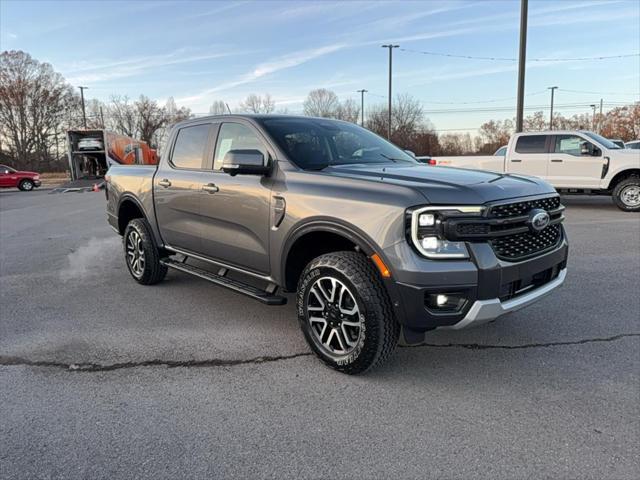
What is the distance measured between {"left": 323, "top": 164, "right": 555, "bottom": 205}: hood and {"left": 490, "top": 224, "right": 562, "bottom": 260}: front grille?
276mm

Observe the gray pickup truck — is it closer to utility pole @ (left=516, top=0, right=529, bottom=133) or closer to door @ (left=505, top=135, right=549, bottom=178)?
door @ (left=505, top=135, right=549, bottom=178)

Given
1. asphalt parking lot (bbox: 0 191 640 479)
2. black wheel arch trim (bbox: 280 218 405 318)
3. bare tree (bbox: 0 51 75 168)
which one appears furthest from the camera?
bare tree (bbox: 0 51 75 168)

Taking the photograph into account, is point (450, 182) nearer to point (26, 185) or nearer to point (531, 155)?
point (531, 155)

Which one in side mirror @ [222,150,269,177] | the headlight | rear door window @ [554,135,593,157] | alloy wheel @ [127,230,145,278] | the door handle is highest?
rear door window @ [554,135,593,157]

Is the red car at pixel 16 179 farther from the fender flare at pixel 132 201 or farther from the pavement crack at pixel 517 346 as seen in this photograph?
the pavement crack at pixel 517 346

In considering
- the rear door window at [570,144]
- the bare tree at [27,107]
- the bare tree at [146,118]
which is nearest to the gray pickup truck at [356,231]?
the rear door window at [570,144]

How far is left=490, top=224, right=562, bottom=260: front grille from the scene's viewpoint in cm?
305

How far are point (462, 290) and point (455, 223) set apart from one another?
413mm

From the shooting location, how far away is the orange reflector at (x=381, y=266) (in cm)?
301

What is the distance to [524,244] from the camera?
3230 mm

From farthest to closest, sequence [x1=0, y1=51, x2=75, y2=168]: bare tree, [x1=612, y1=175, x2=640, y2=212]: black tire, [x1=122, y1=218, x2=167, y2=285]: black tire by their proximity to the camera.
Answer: [x1=0, y1=51, x2=75, y2=168]: bare tree, [x1=612, y1=175, x2=640, y2=212]: black tire, [x1=122, y1=218, x2=167, y2=285]: black tire

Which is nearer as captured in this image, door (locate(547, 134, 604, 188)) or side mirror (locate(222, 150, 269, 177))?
side mirror (locate(222, 150, 269, 177))

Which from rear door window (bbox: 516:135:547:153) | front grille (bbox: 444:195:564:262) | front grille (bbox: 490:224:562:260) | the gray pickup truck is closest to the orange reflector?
the gray pickup truck

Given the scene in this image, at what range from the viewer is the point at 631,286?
5285 mm
